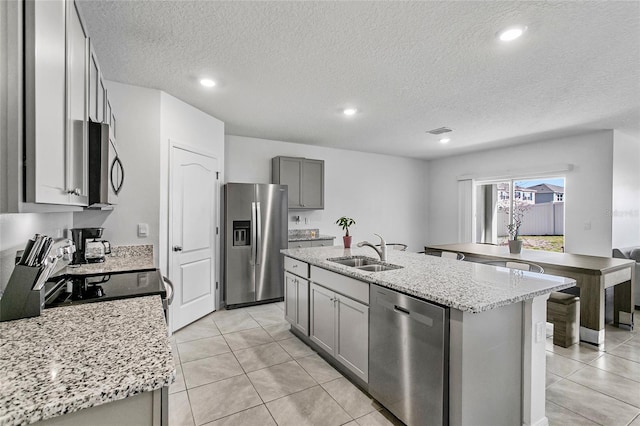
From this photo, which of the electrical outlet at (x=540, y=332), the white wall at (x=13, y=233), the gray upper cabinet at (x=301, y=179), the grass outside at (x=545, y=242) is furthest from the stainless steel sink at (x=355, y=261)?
the grass outside at (x=545, y=242)

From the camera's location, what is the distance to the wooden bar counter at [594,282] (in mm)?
3051

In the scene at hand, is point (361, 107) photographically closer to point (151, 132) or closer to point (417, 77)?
point (417, 77)

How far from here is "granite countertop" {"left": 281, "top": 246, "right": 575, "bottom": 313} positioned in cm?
160

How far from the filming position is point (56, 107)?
101 centimetres

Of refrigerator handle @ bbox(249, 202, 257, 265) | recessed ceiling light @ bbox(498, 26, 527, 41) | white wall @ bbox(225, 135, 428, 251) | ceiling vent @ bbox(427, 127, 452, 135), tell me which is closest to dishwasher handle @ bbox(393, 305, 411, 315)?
recessed ceiling light @ bbox(498, 26, 527, 41)

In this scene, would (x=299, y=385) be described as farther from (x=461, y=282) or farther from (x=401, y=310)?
(x=461, y=282)

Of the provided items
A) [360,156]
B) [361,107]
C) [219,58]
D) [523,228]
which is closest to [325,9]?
[219,58]

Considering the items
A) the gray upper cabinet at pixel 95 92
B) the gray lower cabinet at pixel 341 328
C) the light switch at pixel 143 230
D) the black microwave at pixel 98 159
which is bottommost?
the gray lower cabinet at pixel 341 328

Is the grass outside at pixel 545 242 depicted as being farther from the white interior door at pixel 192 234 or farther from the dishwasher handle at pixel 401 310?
the white interior door at pixel 192 234

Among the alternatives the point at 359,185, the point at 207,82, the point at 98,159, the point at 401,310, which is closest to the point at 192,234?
the point at 207,82

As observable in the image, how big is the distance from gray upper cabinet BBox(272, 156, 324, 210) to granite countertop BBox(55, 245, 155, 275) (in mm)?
2458

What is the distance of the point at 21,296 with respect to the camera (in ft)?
4.01

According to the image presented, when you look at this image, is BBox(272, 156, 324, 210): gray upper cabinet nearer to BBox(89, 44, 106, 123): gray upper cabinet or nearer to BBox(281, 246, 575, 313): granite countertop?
BBox(281, 246, 575, 313): granite countertop

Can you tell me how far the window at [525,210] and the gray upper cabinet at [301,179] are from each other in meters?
3.30
